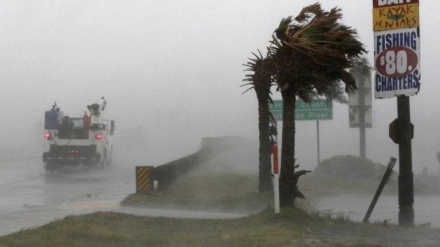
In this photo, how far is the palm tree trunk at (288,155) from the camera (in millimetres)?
17562

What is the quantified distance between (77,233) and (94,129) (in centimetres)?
2980

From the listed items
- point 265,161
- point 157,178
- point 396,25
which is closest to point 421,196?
point 265,161

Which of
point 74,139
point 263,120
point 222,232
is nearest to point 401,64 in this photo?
point 222,232

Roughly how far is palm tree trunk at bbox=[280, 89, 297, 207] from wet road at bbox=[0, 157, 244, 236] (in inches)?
136

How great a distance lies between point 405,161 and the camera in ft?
57.4

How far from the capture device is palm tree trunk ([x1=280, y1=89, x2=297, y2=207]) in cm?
1756

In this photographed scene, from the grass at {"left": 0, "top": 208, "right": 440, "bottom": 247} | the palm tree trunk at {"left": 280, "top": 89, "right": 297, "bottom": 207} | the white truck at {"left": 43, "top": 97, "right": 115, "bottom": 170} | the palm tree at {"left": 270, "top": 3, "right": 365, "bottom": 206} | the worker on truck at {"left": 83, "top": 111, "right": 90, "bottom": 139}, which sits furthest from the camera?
the worker on truck at {"left": 83, "top": 111, "right": 90, "bottom": 139}

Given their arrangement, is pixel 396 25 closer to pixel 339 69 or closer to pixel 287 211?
pixel 339 69

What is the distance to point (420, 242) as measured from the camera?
13703 millimetres

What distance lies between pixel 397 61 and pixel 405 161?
2.06 metres

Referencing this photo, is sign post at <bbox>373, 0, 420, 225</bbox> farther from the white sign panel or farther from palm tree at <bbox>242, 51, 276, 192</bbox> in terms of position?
palm tree at <bbox>242, 51, 276, 192</bbox>

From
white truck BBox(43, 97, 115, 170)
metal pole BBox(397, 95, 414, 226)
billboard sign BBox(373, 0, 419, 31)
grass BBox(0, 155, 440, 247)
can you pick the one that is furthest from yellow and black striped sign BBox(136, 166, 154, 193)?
white truck BBox(43, 97, 115, 170)

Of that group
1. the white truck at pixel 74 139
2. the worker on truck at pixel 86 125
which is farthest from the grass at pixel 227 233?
the worker on truck at pixel 86 125

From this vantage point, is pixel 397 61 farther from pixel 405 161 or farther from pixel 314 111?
pixel 314 111
